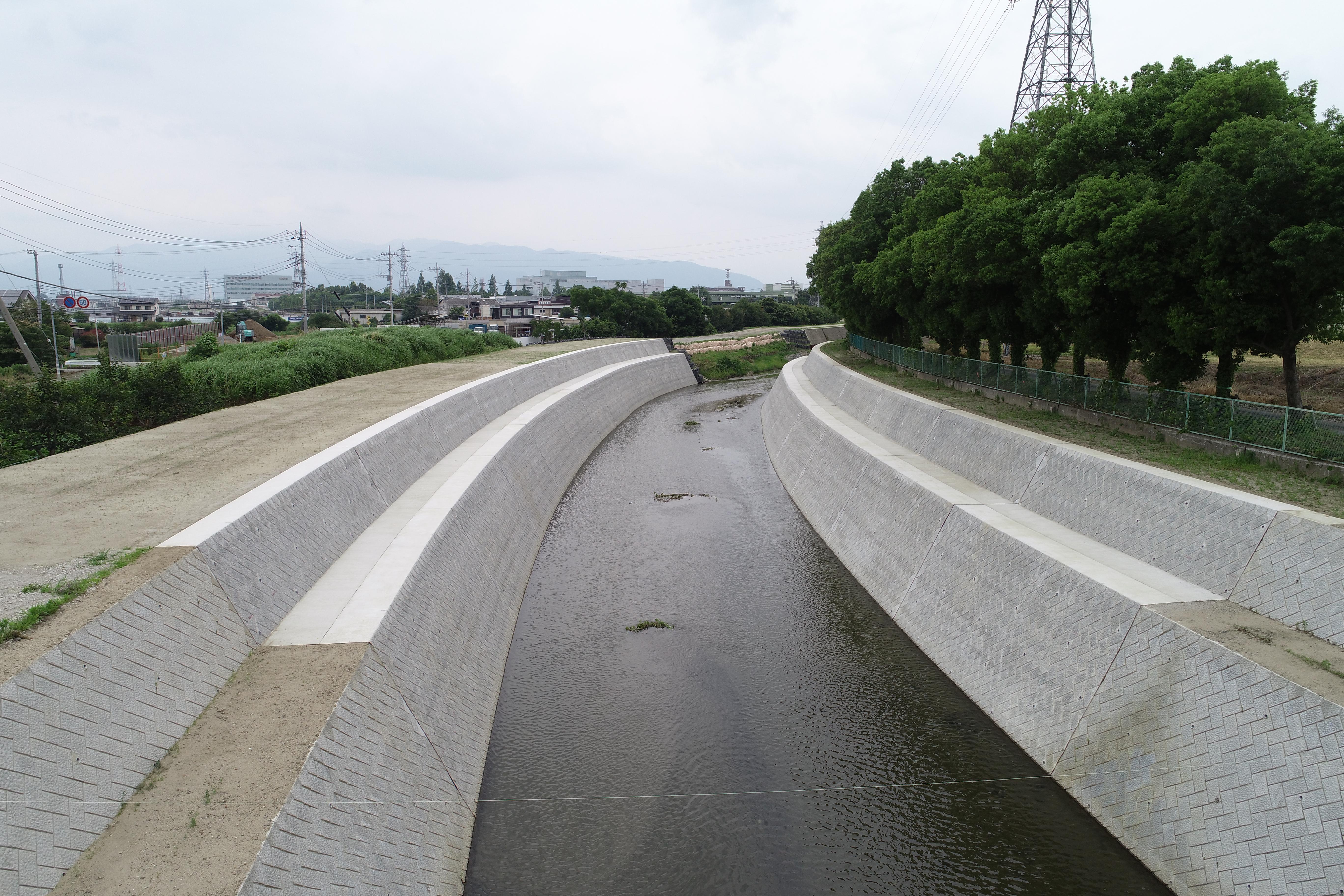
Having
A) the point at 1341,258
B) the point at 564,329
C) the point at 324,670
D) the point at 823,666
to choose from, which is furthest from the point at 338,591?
the point at 564,329

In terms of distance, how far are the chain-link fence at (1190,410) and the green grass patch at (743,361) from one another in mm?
37564

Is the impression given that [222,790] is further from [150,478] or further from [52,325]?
[52,325]

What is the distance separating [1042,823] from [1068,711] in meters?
1.50

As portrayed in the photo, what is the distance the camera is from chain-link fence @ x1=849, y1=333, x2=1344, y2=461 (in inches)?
484

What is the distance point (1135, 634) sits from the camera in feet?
31.0

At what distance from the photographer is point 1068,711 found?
10.2 meters

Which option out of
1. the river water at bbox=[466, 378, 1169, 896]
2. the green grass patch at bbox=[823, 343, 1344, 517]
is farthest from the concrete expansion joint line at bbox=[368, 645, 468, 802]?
the green grass patch at bbox=[823, 343, 1344, 517]

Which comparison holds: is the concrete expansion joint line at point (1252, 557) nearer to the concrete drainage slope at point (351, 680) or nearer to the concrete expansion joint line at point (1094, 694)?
the concrete expansion joint line at point (1094, 694)

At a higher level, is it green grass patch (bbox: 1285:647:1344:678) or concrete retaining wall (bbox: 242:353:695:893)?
green grass patch (bbox: 1285:647:1344:678)

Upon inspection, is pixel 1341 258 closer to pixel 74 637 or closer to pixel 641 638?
pixel 641 638

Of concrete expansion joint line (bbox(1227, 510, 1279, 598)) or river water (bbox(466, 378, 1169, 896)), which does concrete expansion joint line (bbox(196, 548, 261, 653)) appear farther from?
concrete expansion joint line (bbox(1227, 510, 1279, 598))

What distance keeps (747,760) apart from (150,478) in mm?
10614

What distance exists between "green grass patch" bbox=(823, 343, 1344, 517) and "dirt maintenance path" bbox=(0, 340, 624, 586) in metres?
15.4

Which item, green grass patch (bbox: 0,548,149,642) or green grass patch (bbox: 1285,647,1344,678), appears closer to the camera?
green grass patch (bbox: 0,548,149,642)
